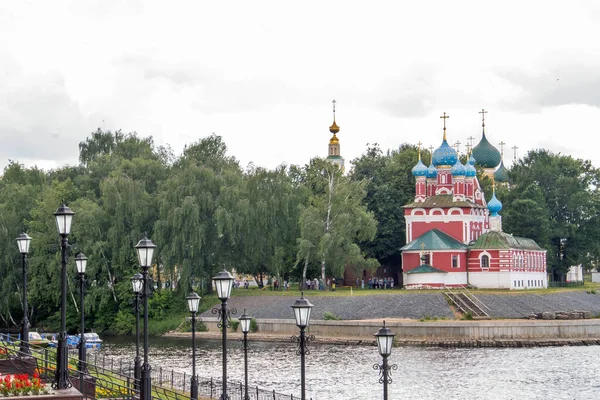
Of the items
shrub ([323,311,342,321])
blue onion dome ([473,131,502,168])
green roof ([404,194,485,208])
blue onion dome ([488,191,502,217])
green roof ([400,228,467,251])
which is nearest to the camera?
shrub ([323,311,342,321])

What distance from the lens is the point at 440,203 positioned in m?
92.5

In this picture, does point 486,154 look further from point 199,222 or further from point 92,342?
point 92,342

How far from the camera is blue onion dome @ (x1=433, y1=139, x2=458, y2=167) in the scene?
95125 millimetres

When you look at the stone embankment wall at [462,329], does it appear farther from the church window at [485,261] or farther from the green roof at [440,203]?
the green roof at [440,203]

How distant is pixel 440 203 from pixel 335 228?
41.7 ft

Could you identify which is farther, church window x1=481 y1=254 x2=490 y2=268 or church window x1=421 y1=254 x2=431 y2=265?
church window x1=421 y1=254 x2=431 y2=265

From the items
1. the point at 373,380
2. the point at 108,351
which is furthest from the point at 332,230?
the point at 373,380

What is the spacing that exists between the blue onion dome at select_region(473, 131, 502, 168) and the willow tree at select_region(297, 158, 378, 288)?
30311 millimetres

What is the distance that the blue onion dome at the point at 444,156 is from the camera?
95.1 metres

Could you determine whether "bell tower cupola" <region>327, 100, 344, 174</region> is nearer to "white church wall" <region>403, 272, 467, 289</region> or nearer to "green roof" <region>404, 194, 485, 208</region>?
"green roof" <region>404, 194, 485, 208</region>

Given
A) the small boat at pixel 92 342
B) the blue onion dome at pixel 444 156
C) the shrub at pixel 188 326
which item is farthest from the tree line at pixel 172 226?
the small boat at pixel 92 342

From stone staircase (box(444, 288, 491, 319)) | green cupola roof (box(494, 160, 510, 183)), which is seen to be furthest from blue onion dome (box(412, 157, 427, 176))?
green cupola roof (box(494, 160, 510, 183))

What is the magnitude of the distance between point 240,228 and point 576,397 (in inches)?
1436

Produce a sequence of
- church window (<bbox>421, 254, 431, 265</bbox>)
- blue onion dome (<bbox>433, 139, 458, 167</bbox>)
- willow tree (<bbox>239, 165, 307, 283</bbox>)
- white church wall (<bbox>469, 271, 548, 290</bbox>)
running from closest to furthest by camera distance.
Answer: willow tree (<bbox>239, 165, 307, 283</bbox>) < white church wall (<bbox>469, 271, 548, 290</bbox>) < church window (<bbox>421, 254, 431, 265</bbox>) < blue onion dome (<bbox>433, 139, 458, 167</bbox>)
